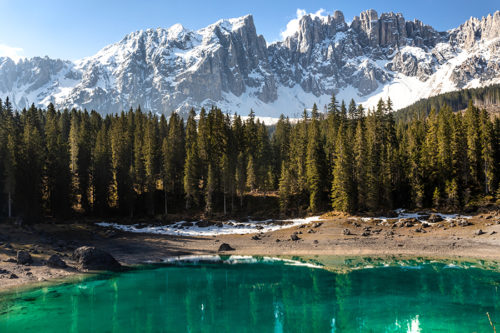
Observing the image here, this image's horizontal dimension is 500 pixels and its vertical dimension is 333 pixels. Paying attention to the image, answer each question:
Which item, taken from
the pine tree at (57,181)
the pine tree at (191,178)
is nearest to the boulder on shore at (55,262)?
the pine tree at (57,181)

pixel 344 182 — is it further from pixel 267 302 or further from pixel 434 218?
pixel 267 302

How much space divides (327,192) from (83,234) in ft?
132

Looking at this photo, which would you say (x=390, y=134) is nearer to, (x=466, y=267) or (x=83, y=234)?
(x=466, y=267)

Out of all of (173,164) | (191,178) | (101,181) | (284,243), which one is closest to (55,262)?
(284,243)

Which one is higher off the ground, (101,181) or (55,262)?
(101,181)

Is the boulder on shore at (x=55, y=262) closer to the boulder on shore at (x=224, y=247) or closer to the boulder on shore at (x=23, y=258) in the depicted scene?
the boulder on shore at (x=23, y=258)

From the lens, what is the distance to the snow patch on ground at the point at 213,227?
5388 cm

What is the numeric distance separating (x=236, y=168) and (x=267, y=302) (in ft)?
141

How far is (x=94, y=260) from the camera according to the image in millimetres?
35031

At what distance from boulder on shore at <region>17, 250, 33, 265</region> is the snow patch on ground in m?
20.4

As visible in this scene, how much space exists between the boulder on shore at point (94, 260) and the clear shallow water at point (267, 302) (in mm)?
2555

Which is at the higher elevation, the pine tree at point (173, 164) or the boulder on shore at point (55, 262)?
the pine tree at point (173, 164)

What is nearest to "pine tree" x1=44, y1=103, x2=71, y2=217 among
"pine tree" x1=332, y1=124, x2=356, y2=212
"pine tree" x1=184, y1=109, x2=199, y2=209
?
"pine tree" x1=184, y1=109, x2=199, y2=209

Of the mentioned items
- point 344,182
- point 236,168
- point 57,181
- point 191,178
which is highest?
point 236,168
